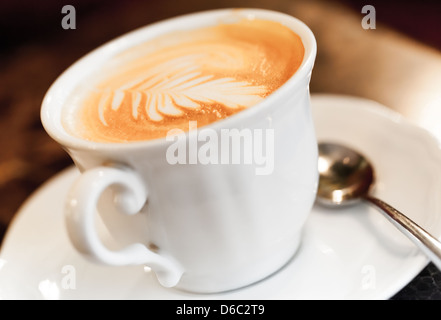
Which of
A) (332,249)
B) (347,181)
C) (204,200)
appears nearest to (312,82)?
(347,181)

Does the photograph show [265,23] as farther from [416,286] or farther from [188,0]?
[188,0]

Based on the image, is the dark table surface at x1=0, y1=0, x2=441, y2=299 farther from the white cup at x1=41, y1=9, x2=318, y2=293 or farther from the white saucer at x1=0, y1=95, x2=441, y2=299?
the white cup at x1=41, y1=9, x2=318, y2=293

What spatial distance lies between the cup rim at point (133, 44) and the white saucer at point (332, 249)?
0.69 ft

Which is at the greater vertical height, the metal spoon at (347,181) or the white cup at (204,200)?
the white cup at (204,200)

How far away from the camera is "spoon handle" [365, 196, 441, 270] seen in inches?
22.2

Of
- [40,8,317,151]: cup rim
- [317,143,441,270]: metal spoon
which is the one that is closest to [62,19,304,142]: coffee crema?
[40,8,317,151]: cup rim

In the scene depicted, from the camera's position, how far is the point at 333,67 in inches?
44.3

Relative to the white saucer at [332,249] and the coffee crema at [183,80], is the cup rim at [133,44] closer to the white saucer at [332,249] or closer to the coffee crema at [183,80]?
the coffee crema at [183,80]

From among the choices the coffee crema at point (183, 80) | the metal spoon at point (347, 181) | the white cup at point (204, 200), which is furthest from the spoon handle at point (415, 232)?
the coffee crema at point (183, 80)

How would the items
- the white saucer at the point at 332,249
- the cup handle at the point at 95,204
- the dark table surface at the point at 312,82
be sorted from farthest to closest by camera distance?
the dark table surface at the point at 312,82
the white saucer at the point at 332,249
the cup handle at the point at 95,204

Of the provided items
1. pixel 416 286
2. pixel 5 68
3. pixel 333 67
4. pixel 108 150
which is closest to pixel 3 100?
pixel 5 68

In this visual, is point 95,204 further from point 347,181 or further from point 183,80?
point 347,181

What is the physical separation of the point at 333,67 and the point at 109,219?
69cm

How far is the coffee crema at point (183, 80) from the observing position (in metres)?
0.61
